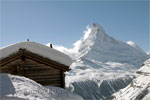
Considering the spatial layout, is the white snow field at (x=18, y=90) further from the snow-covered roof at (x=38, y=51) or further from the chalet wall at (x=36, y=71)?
the chalet wall at (x=36, y=71)

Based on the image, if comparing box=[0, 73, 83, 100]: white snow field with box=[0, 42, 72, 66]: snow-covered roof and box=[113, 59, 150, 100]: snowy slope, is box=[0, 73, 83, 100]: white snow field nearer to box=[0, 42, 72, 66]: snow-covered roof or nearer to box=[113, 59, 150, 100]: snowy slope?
box=[0, 42, 72, 66]: snow-covered roof

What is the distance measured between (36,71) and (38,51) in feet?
3.57

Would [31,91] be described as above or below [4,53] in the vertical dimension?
below

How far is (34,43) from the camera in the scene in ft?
33.1

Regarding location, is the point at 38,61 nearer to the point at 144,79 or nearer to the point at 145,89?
the point at 145,89

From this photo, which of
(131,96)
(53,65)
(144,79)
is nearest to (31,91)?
(53,65)

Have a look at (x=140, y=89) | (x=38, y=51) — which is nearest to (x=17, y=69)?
(x=38, y=51)

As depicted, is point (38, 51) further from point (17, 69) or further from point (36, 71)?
point (17, 69)

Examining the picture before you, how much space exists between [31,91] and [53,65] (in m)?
6.09

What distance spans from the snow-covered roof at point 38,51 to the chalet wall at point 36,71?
1.87ft

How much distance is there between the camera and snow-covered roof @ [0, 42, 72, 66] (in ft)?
32.1

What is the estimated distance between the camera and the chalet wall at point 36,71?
33.1 feet

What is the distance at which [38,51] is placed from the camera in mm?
10133

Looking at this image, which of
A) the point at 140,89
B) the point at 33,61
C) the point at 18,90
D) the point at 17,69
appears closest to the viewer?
the point at 18,90
